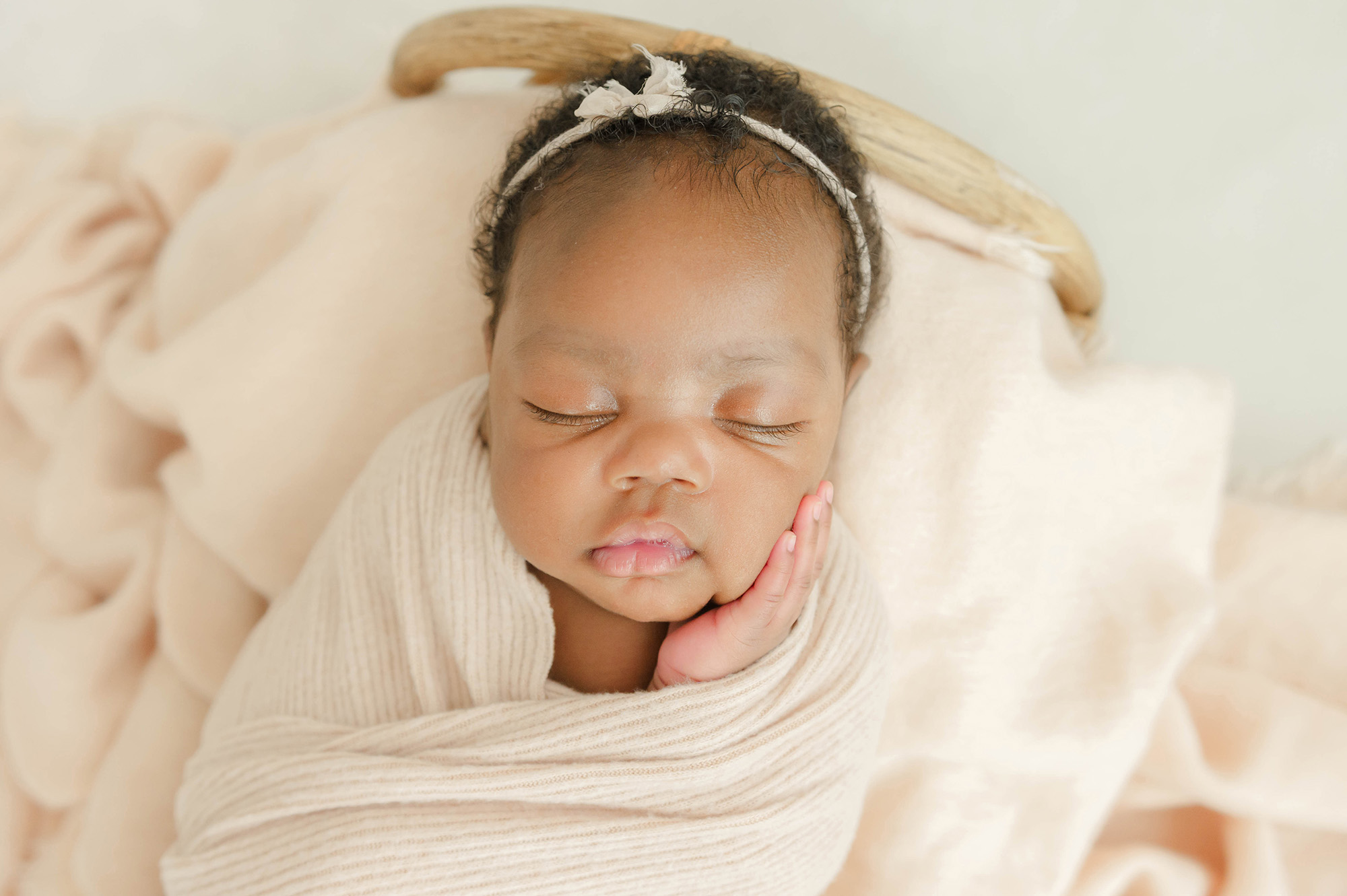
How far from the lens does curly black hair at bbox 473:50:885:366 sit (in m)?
1.12

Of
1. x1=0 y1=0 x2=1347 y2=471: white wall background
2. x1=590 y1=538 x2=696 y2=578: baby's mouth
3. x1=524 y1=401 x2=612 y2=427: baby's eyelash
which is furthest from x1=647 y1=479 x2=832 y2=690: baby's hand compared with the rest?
x1=0 y1=0 x2=1347 y2=471: white wall background

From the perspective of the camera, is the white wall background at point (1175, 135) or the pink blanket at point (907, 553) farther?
the white wall background at point (1175, 135)

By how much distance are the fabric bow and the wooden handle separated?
0.15 metres

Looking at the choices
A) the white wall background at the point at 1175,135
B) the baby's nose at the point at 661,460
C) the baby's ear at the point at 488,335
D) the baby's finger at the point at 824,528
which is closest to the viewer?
the baby's nose at the point at 661,460

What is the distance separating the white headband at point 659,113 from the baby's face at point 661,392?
0.08 meters

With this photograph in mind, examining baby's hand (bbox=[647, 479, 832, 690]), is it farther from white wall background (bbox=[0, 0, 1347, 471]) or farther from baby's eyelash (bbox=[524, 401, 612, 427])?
white wall background (bbox=[0, 0, 1347, 471])

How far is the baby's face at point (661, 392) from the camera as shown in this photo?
1031 millimetres

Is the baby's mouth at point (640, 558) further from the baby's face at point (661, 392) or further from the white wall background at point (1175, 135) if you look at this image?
the white wall background at point (1175, 135)

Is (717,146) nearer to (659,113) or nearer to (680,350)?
(659,113)

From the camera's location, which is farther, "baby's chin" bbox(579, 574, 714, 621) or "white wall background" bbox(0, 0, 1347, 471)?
"white wall background" bbox(0, 0, 1347, 471)

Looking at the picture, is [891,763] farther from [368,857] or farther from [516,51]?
[516,51]

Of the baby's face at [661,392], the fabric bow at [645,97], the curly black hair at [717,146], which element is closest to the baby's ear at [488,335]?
the curly black hair at [717,146]

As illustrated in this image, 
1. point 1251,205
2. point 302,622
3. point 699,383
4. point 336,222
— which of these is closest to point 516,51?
point 336,222

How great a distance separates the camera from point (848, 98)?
130 cm
